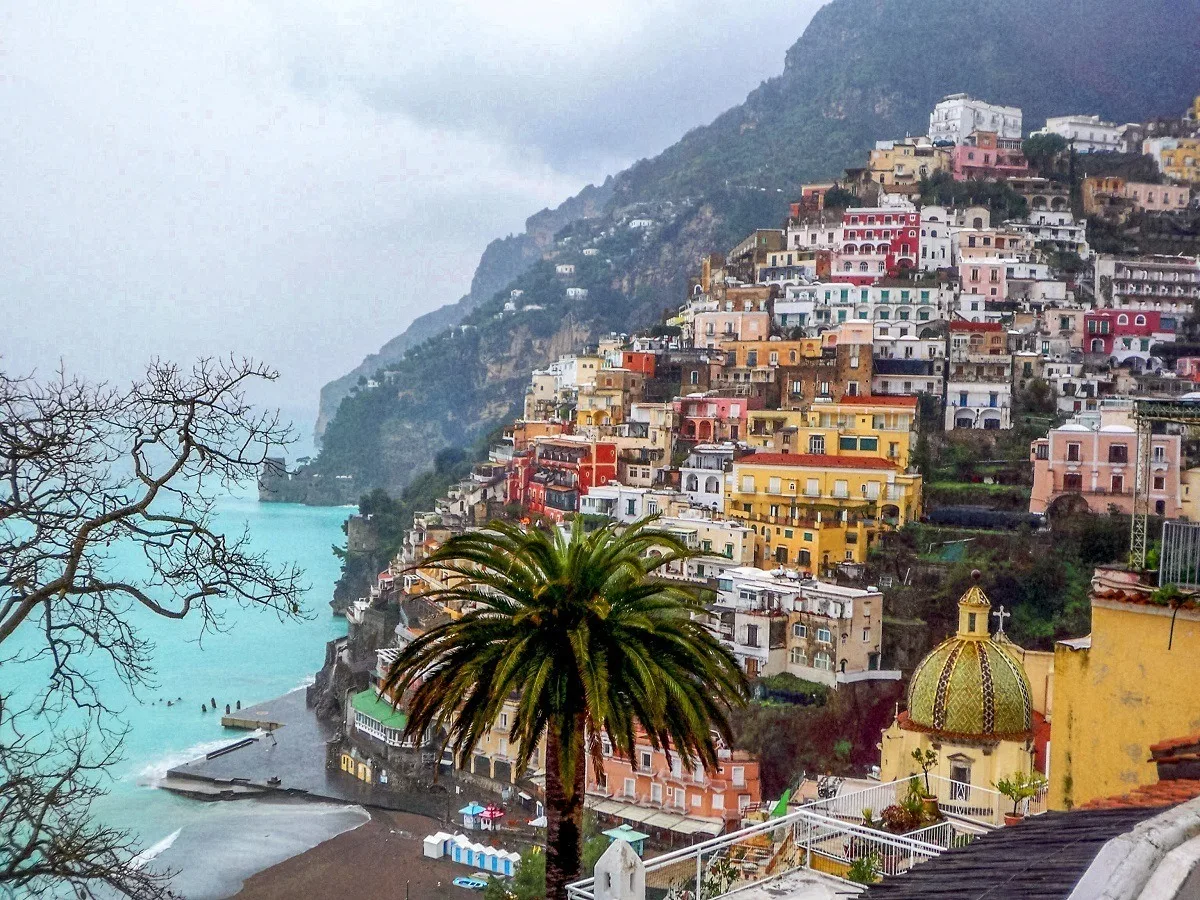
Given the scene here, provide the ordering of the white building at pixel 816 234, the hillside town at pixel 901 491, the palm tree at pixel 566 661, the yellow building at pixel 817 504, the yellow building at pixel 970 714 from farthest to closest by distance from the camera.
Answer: the white building at pixel 816 234 → the yellow building at pixel 817 504 → the yellow building at pixel 970 714 → the palm tree at pixel 566 661 → the hillside town at pixel 901 491

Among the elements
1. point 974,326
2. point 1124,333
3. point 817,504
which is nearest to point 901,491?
point 817,504

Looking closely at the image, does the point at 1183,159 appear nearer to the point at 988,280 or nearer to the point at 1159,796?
the point at 988,280

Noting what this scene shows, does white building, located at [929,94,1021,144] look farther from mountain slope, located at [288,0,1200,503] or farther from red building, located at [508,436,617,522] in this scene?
red building, located at [508,436,617,522]

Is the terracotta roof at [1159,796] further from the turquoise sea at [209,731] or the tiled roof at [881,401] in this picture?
the tiled roof at [881,401]

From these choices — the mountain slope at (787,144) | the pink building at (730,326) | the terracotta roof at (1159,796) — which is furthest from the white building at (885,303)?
the mountain slope at (787,144)

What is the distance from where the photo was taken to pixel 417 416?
15100 centimetres

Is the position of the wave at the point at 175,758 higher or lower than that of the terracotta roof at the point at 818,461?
lower

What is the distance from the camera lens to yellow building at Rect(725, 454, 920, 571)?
47125 millimetres

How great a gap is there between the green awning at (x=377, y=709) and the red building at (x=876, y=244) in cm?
3295

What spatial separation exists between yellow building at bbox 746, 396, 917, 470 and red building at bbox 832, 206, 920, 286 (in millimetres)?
16881

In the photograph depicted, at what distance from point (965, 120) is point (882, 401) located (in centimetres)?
4721

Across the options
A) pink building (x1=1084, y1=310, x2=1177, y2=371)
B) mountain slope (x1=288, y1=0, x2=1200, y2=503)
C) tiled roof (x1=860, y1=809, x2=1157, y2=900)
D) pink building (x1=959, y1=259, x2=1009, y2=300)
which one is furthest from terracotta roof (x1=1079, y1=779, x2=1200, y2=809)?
mountain slope (x1=288, y1=0, x2=1200, y2=503)

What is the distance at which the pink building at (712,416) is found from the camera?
58.3 metres

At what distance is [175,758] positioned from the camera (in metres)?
51.4
